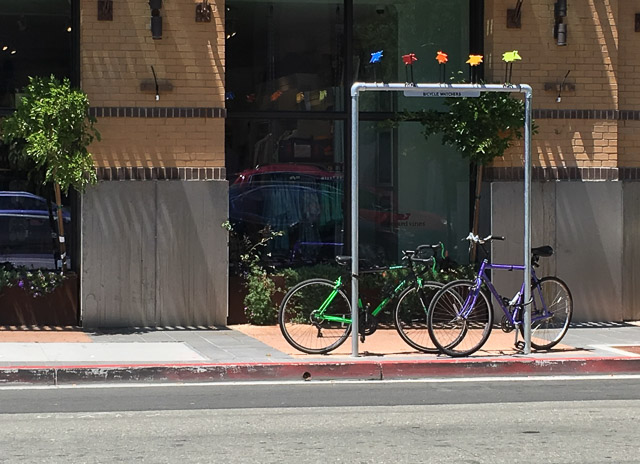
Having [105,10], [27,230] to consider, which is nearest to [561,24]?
[105,10]

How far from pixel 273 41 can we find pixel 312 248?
281 cm

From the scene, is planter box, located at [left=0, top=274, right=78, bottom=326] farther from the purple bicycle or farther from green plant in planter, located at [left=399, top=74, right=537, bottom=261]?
Answer: green plant in planter, located at [left=399, top=74, right=537, bottom=261]

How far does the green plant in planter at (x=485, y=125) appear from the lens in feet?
45.4

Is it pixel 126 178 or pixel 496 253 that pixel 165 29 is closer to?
pixel 126 178

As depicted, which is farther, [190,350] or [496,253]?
[496,253]

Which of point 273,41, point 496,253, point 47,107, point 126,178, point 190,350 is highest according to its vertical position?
point 273,41

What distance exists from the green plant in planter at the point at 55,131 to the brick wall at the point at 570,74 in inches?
211

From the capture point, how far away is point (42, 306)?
13.5 meters

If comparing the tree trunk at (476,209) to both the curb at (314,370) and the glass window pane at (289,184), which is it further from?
the curb at (314,370)

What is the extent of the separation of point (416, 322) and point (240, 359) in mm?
2125

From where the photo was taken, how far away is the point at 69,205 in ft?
45.8

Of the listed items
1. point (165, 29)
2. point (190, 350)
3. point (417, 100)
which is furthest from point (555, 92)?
point (190, 350)

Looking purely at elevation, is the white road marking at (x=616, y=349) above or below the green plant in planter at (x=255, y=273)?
below

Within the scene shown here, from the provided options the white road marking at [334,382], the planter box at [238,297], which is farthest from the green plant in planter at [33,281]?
the white road marking at [334,382]
